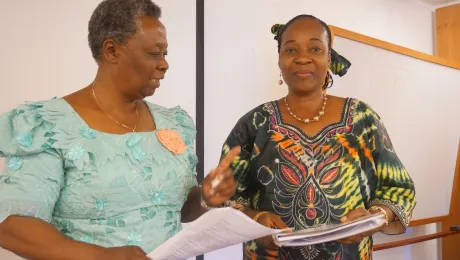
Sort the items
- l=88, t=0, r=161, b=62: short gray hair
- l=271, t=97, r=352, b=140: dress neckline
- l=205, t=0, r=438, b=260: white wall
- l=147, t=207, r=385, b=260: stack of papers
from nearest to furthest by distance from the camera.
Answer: l=147, t=207, r=385, b=260: stack of papers
l=88, t=0, r=161, b=62: short gray hair
l=271, t=97, r=352, b=140: dress neckline
l=205, t=0, r=438, b=260: white wall

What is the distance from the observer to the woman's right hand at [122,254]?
0.88 metres

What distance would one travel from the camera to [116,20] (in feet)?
3.55

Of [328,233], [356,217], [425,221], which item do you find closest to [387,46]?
[425,221]

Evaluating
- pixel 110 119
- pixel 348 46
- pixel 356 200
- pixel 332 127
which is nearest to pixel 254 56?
pixel 348 46

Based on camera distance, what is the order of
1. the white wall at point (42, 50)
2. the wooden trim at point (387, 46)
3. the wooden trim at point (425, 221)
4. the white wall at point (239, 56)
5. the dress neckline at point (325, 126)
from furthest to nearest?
the wooden trim at point (425, 221), the wooden trim at point (387, 46), the white wall at point (239, 56), the white wall at point (42, 50), the dress neckline at point (325, 126)

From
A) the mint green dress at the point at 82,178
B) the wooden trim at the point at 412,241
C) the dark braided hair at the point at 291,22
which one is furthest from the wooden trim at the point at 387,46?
the mint green dress at the point at 82,178

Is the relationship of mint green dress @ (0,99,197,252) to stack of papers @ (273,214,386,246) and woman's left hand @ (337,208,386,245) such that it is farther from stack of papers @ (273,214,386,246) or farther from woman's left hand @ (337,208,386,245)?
woman's left hand @ (337,208,386,245)

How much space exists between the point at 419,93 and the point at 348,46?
92 cm

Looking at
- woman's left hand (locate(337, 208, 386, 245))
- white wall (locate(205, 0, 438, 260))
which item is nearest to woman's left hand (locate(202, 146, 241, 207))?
woman's left hand (locate(337, 208, 386, 245))

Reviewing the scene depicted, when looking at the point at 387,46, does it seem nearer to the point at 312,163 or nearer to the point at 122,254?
the point at 312,163

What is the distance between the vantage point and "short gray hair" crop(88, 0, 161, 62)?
1.08 meters

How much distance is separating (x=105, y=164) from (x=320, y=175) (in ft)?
2.10

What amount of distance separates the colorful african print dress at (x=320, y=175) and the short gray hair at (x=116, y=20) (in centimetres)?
A: 52

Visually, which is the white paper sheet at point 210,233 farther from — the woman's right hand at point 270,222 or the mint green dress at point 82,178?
the woman's right hand at point 270,222
